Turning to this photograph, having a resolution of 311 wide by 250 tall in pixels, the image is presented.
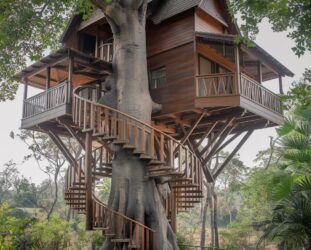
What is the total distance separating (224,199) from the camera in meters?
48.8

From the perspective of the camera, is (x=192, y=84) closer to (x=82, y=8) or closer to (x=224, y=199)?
(x=82, y=8)

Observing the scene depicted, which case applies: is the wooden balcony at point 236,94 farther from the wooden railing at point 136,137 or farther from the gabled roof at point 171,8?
the gabled roof at point 171,8

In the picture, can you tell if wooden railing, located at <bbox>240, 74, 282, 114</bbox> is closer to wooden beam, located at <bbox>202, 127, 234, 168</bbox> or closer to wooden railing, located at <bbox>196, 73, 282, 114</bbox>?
wooden railing, located at <bbox>196, 73, 282, 114</bbox>

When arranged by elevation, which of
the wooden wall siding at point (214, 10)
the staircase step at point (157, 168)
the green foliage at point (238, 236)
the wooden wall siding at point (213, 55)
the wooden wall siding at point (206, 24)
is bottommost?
the green foliage at point (238, 236)

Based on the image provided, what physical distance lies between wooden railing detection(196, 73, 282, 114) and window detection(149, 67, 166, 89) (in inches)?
69.8

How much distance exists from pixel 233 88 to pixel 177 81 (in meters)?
2.12

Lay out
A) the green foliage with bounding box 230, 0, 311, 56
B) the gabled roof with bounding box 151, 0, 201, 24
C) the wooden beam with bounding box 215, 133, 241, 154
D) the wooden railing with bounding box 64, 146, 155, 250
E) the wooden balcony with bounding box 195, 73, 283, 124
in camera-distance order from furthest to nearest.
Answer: the wooden beam with bounding box 215, 133, 241, 154 → the gabled roof with bounding box 151, 0, 201, 24 → the wooden balcony with bounding box 195, 73, 283, 124 → the wooden railing with bounding box 64, 146, 155, 250 → the green foliage with bounding box 230, 0, 311, 56

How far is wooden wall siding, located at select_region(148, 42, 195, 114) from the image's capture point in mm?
14797

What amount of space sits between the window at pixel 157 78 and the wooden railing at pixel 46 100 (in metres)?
3.51

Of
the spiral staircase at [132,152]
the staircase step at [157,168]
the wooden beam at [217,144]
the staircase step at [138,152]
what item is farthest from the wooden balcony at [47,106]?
the wooden beam at [217,144]

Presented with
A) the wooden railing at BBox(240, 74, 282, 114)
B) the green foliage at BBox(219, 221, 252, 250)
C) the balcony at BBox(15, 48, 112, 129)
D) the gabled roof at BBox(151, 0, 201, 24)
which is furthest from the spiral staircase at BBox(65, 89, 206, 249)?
the green foliage at BBox(219, 221, 252, 250)

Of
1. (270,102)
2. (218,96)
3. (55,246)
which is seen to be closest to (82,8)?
(218,96)

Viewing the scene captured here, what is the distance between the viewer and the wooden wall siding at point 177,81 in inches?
583

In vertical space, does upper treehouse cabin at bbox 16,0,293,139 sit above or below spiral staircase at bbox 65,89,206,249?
above
